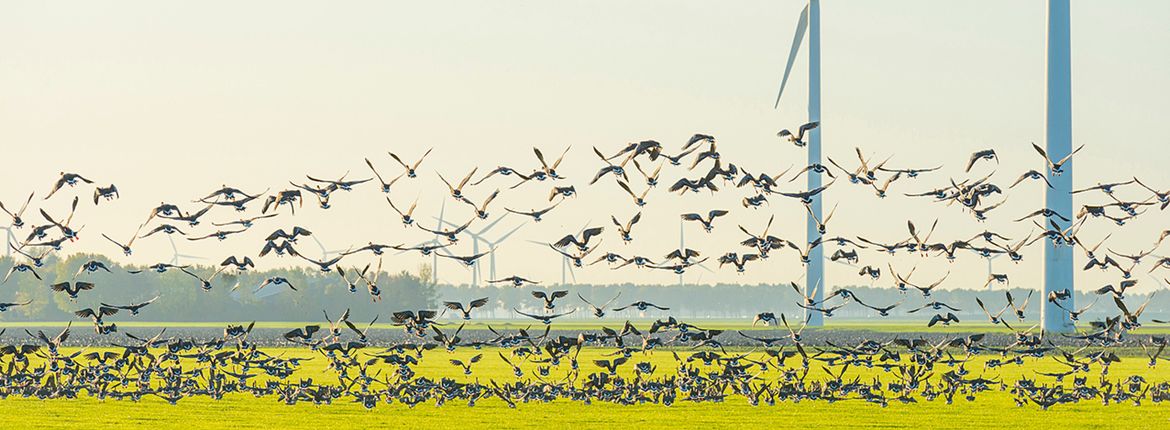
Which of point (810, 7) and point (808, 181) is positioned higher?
point (810, 7)

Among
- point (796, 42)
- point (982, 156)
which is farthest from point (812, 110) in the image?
point (982, 156)

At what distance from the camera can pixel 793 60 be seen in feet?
364

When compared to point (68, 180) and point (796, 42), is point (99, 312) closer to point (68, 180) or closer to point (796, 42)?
point (68, 180)

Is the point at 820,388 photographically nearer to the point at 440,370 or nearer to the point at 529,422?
the point at 529,422

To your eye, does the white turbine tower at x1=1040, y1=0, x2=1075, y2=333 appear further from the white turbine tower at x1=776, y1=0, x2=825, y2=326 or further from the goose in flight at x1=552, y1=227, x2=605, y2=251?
the goose in flight at x1=552, y1=227, x2=605, y2=251

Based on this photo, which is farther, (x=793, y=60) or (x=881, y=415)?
(x=793, y=60)

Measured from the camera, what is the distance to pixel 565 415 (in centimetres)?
3934

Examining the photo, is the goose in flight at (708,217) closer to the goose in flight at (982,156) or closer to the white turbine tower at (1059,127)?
the goose in flight at (982,156)

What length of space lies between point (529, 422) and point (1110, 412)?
15.0 m

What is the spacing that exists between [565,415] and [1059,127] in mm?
58325

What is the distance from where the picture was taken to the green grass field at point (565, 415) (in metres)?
37.5

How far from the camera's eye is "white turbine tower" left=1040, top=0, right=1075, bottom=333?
89.8 m

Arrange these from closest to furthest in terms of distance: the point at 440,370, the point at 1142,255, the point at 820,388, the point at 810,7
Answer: the point at 1142,255
the point at 820,388
the point at 440,370
the point at 810,7

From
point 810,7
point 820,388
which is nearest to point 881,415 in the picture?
point 820,388
